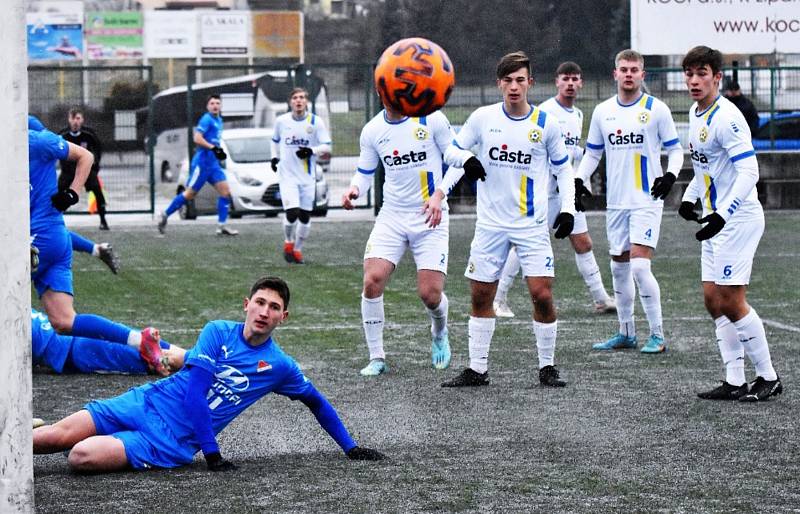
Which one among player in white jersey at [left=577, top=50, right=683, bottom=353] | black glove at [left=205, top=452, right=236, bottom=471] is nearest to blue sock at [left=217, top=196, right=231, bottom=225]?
player in white jersey at [left=577, top=50, right=683, bottom=353]

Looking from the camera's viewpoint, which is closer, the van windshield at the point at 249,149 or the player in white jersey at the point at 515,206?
the player in white jersey at the point at 515,206

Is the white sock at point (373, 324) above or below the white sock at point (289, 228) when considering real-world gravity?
below

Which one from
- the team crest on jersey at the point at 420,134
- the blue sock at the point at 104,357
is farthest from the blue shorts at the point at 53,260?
the team crest on jersey at the point at 420,134

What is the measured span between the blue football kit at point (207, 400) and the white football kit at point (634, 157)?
15.3 feet

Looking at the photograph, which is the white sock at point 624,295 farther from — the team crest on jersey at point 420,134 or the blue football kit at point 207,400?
the blue football kit at point 207,400

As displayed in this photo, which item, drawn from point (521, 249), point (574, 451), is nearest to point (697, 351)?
point (521, 249)

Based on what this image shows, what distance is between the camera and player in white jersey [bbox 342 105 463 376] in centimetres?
1023

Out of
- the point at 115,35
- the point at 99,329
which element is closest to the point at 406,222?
the point at 99,329

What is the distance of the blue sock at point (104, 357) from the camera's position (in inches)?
396

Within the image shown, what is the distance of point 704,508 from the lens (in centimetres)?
630

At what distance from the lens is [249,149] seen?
28062mm

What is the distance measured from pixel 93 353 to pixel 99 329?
20 centimetres

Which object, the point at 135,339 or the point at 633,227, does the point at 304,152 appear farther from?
the point at 135,339

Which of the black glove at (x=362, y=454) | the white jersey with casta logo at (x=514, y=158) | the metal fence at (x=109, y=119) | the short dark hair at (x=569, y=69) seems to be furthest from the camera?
the metal fence at (x=109, y=119)
